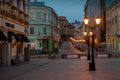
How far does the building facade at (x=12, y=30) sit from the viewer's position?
35.7m

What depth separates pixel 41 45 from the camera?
90875 millimetres

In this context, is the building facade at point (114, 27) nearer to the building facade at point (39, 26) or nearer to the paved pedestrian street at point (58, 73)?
the building facade at point (39, 26)

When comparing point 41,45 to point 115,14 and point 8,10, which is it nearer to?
point 115,14

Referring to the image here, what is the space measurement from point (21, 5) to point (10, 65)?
1029cm

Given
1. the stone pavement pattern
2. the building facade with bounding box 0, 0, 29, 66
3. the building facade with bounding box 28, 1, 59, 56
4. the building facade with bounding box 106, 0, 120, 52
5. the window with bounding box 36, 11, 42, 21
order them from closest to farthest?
the stone pavement pattern, the building facade with bounding box 0, 0, 29, 66, the building facade with bounding box 106, 0, 120, 52, the building facade with bounding box 28, 1, 59, 56, the window with bounding box 36, 11, 42, 21

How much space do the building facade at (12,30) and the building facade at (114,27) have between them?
140 feet

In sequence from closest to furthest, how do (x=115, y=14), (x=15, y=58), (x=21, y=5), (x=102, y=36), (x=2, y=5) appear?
1. (x=2, y=5)
2. (x=15, y=58)
3. (x=21, y=5)
4. (x=115, y=14)
5. (x=102, y=36)

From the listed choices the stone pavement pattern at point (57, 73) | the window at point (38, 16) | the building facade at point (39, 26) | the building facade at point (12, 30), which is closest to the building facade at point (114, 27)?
the building facade at point (39, 26)

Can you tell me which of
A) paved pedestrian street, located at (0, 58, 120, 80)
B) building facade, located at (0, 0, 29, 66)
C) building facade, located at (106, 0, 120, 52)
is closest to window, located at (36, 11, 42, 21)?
building facade, located at (106, 0, 120, 52)

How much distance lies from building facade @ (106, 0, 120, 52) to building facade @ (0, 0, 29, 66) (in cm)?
4262

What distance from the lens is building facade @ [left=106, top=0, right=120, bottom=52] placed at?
86387mm

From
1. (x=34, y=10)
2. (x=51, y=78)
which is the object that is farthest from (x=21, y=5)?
(x=34, y=10)

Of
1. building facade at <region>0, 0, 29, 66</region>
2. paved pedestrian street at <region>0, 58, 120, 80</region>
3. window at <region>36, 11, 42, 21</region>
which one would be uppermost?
window at <region>36, 11, 42, 21</region>

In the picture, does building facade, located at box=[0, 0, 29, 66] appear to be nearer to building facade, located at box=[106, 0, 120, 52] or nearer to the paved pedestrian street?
the paved pedestrian street
